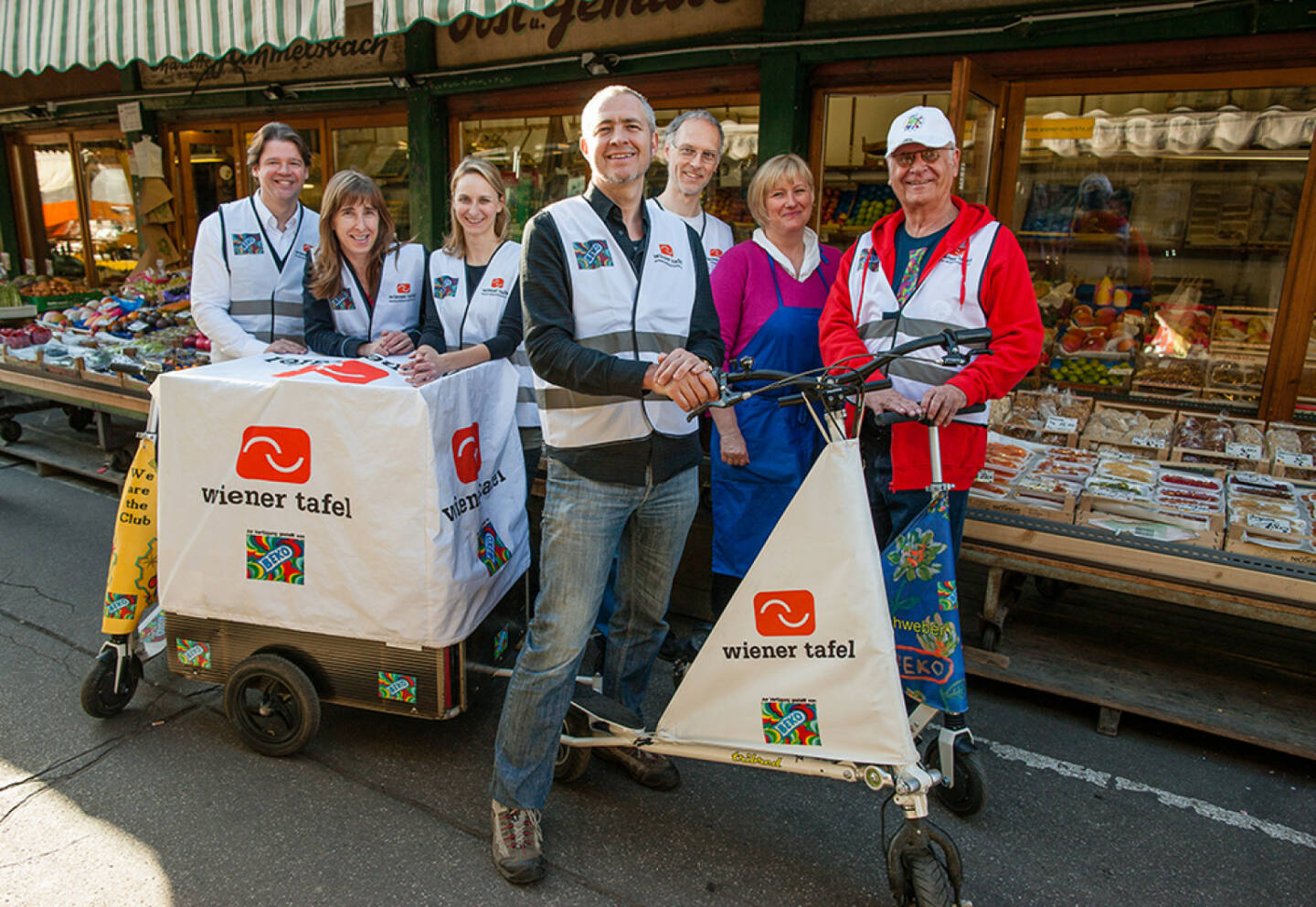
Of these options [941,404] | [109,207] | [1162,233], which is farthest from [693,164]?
[109,207]

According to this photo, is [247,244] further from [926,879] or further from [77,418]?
[77,418]

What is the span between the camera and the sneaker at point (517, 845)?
240cm

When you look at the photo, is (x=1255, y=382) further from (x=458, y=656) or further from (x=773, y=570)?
(x=458, y=656)

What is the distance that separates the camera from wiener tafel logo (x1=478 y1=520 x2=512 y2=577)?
2.93m

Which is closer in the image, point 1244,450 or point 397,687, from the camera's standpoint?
point 397,687

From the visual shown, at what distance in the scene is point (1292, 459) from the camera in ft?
13.2

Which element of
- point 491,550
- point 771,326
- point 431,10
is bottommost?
point 491,550

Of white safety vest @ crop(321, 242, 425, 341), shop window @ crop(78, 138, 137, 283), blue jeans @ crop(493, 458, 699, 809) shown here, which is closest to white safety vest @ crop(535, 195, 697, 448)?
blue jeans @ crop(493, 458, 699, 809)

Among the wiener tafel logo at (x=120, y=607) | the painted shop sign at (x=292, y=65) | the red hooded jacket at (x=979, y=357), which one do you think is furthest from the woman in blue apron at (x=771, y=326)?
the painted shop sign at (x=292, y=65)

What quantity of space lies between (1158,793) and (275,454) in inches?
119

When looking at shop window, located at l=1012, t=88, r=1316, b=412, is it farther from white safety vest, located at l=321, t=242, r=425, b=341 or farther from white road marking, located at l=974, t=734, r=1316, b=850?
white safety vest, located at l=321, t=242, r=425, b=341

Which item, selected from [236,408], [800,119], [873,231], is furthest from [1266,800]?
[800,119]

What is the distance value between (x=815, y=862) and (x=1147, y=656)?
6.20ft

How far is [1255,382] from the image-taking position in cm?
496
